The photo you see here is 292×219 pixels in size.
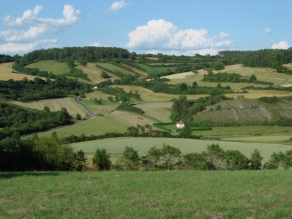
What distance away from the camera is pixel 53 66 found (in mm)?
153625

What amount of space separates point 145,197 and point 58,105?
83.2 metres

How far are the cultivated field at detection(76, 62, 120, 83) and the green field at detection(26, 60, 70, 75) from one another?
9.09 metres

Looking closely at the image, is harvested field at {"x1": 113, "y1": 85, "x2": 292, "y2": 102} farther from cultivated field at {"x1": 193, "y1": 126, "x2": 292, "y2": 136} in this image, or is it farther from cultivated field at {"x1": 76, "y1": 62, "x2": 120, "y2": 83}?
cultivated field at {"x1": 193, "y1": 126, "x2": 292, "y2": 136}

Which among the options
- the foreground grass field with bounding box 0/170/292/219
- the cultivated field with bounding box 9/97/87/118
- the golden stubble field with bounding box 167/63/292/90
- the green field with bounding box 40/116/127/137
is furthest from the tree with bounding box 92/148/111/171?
the golden stubble field with bounding box 167/63/292/90

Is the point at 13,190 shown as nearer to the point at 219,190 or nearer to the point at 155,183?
the point at 155,183

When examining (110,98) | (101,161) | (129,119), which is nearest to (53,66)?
(110,98)

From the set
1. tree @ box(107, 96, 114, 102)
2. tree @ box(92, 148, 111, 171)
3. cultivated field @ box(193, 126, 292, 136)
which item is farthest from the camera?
tree @ box(107, 96, 114, 102)

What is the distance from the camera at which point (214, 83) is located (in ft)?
380

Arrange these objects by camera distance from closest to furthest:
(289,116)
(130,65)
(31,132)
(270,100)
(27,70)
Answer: (31,132)
(289,116)
(270,100)
(27,70)
(130,65)

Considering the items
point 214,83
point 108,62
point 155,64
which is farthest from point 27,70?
point 214,83

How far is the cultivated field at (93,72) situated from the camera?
140 m

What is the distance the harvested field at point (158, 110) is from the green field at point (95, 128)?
15.5 meters

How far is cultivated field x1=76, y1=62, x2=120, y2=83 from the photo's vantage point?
14036 cm

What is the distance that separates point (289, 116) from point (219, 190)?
2725 inches
